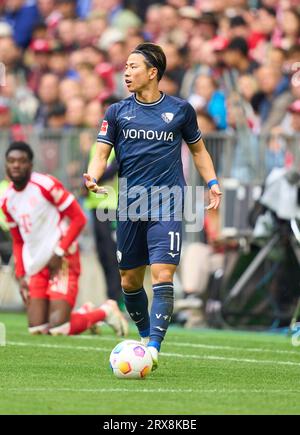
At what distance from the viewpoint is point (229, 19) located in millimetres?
18328

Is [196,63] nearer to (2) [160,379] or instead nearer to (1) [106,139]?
(1) [106,139]

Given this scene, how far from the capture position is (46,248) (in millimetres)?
14289

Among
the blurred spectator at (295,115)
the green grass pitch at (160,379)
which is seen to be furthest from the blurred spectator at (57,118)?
the green grass pitch at (160,379)

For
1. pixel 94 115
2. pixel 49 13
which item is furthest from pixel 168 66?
pixel 49 13

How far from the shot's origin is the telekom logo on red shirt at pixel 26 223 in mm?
14062

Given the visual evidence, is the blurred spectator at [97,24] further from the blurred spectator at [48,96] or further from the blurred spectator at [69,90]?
the blurred spectator at [69,90]

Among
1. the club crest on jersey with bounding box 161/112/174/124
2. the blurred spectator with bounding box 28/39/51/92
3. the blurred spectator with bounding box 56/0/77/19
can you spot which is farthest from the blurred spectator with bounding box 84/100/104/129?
the club crest on jersey with bounding box 161/112/174/124

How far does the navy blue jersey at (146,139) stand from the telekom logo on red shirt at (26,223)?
3.80m

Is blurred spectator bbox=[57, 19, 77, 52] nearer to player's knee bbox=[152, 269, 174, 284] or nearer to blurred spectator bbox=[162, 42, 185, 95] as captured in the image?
blurred spectator bbox=[162, 42, 185, 95]

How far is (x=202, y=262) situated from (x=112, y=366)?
7.43 meters

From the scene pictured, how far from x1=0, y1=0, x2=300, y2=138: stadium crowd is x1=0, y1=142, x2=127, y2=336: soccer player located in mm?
2612

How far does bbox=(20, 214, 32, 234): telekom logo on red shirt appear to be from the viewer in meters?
14.1

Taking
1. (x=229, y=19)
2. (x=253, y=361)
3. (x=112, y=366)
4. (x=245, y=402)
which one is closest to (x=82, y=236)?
(x=229, y=19)

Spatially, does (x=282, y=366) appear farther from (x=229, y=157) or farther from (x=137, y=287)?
(x=229, y=157)
